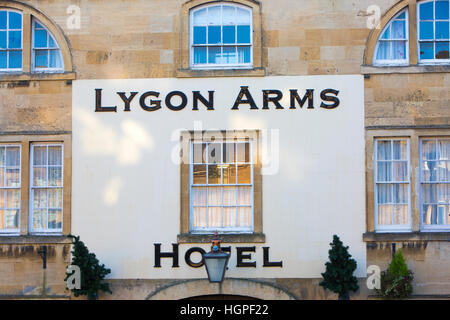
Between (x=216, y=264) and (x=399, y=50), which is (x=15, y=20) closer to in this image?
(x=216, y=264)

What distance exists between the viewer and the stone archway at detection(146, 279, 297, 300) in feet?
38.7

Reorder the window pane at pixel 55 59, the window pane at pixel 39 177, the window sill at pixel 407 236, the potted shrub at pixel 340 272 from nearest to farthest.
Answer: the potted shrub at pixel 340 272 < the window sill at pixel 407 236 < the window pane at pixel 39 177 < the window pane at pixel 55 59

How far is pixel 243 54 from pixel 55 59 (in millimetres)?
3570

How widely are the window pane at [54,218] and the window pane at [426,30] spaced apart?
7.49 meters

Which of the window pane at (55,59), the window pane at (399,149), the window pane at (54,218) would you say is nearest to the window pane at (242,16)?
the window pane at (55,59)

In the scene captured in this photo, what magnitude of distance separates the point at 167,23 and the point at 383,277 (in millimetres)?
6032

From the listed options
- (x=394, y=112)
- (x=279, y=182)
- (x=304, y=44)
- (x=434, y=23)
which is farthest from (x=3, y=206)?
(x=434, y=23)

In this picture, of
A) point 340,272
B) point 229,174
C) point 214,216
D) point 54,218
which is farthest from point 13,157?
point 340,272

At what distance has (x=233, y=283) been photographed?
11820 millimetres

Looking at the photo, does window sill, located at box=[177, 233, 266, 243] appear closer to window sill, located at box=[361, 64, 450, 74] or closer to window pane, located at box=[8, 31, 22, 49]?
window sill, located at box=[361, 64, 450, 74]

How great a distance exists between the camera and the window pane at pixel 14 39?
41.4 ft

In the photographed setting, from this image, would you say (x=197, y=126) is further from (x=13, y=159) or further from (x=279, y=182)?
(x=13, y=159)

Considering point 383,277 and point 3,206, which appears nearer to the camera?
point 383,277

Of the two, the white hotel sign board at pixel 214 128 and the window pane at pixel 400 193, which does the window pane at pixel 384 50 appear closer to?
the white hotel sign board at pixel 214 128
